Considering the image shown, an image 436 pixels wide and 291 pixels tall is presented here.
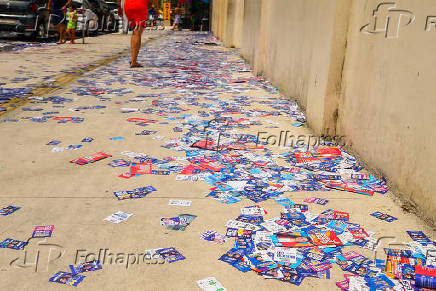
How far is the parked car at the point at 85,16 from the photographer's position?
1675 centimetres

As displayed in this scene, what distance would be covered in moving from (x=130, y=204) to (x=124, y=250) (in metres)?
0.58

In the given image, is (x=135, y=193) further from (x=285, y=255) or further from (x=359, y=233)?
(x=359, y=233)

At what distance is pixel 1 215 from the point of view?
2.57m

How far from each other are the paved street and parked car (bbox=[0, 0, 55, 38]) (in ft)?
23.5

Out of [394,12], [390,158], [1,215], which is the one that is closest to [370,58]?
[394,12]

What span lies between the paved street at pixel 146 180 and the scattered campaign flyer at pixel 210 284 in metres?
0.03

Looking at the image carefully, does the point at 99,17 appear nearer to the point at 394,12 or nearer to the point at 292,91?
the point at 292,91

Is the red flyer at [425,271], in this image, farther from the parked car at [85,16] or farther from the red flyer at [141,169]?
the parked car at [85,16]

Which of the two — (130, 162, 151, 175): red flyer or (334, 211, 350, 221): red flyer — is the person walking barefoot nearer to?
(130, 162, 151, 175): red flyer

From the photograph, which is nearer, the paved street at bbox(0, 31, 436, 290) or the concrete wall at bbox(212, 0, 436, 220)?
the paved street at bbox(0, 31, 436, 290)

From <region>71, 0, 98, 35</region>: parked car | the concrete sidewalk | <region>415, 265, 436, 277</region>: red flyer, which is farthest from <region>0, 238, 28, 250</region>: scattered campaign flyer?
<region>71, 0, 98, 35</region>: parked car

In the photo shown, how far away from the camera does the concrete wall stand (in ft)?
8.46

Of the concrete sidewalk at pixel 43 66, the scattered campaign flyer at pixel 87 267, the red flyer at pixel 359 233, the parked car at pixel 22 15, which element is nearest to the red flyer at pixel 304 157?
the red flyer at pixel 359 233

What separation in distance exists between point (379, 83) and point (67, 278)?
103 inches
